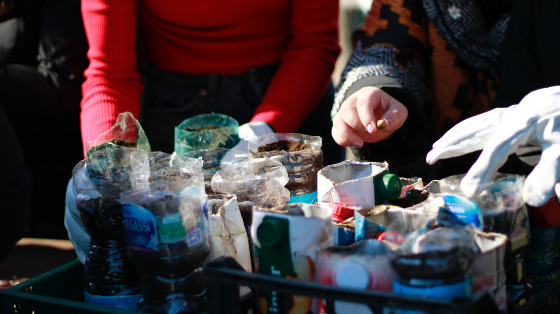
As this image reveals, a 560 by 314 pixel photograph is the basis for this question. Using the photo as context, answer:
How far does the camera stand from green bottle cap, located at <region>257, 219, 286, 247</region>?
0.86 m

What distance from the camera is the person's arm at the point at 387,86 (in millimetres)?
1303

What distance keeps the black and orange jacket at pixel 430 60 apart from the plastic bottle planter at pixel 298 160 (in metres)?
0.29

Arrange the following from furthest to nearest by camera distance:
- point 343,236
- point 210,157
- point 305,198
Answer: point 210,157, point 305,198, point 343,236

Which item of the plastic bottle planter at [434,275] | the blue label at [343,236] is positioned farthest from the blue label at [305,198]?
the plastic bottle planter at [434,275]

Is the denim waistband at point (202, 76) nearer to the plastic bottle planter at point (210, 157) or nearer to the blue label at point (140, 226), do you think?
the plastic bottle planter at point (210, 157)

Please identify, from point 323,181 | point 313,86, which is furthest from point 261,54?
point 323,181

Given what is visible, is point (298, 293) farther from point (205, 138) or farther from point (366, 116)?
point (205, 138)

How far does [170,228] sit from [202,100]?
1025 mm

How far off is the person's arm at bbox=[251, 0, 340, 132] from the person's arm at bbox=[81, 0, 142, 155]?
0.39 metres

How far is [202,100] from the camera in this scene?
1876 mm

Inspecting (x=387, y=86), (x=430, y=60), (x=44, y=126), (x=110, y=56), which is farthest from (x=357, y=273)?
(x=44, y=126)

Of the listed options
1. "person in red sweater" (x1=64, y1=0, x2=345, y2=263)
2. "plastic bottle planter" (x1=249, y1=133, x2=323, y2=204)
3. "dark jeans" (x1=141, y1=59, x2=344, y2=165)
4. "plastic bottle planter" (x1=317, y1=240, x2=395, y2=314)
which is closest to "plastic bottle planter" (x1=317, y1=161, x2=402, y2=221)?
"plastic bottle planter" (x1=249, y1=133, x2=323, y2=204)

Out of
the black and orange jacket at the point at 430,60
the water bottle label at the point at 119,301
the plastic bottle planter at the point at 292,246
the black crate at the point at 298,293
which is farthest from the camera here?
the black and orange jacket at the point at 430,60

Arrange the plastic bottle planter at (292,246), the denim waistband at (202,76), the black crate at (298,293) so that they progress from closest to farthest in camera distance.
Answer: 1. the black crate at (298,293)
2. the plastic bottle planter at (292,246)
3. the denim waistband at (202,76)
